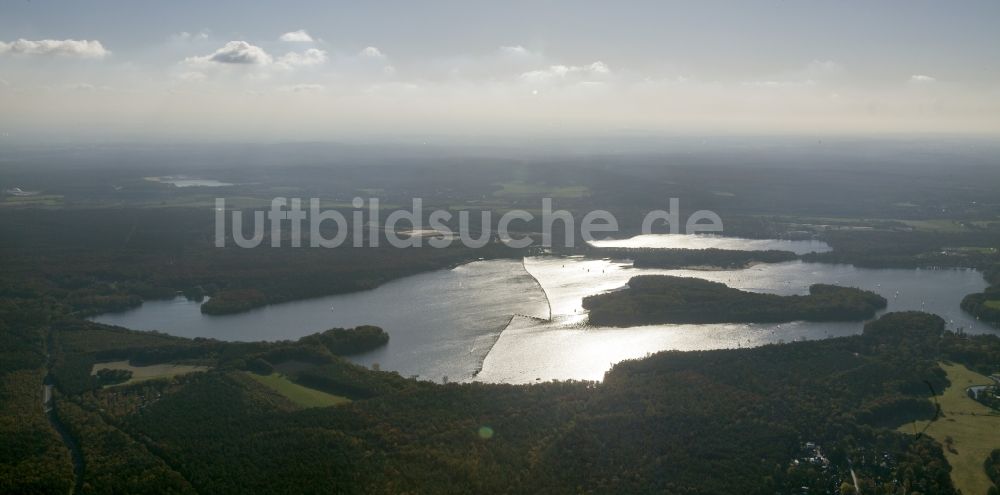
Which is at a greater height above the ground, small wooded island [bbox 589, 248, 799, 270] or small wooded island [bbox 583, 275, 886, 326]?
small wooded island [bbox 589, 248, 799, 270]

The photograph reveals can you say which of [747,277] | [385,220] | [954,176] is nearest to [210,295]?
[385,220]

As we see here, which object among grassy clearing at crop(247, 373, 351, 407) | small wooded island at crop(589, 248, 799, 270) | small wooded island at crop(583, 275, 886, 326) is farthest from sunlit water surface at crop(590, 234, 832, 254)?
grassy clearing at crop(247, 373, 351, 407)

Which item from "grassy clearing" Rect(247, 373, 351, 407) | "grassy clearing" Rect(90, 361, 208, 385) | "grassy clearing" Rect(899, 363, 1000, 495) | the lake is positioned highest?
the lake

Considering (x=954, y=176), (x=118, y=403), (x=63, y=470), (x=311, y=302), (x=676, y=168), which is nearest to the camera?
(x=63, y=470)

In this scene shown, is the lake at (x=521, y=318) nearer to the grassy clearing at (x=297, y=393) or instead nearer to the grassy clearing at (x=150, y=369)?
the grassy clearing at (x=297, y=393)

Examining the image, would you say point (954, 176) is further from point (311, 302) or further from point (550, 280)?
point (311, 302)

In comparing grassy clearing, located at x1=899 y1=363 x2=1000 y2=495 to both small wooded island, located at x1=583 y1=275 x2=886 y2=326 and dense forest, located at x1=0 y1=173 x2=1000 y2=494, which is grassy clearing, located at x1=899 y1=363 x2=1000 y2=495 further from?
small wooded island, located at x1=583 y1=275 x2=886 y2=326

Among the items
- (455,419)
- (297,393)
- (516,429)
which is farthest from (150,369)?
(516,429)
